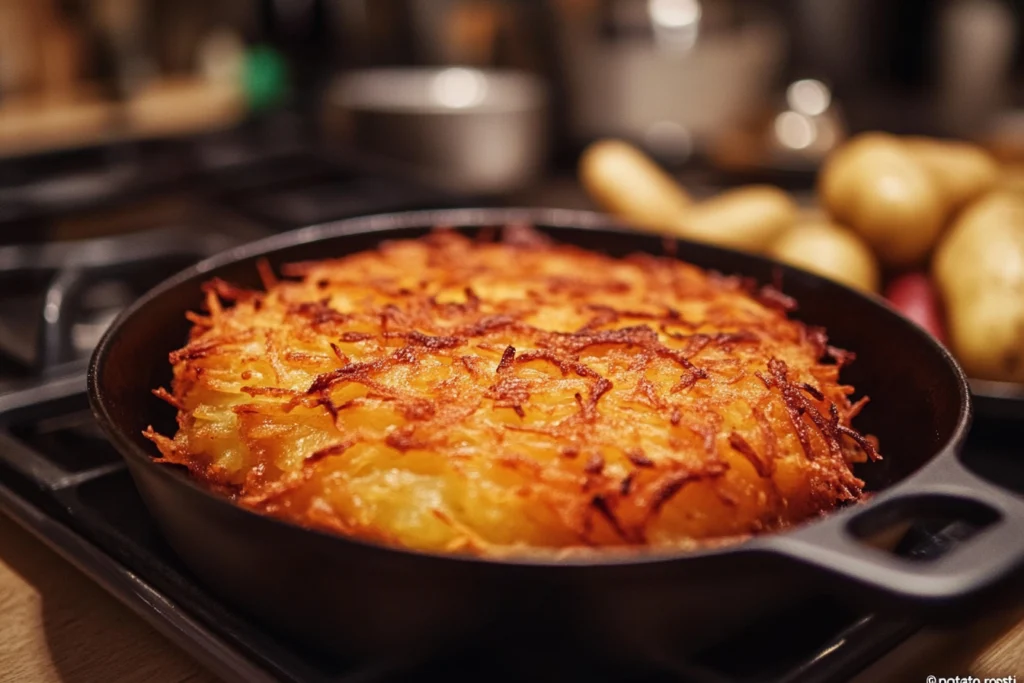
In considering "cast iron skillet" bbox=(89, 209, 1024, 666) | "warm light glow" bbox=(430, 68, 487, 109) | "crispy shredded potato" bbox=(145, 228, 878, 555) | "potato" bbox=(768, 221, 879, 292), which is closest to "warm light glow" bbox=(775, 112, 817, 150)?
"warm light glow" bbox=(430, 68, 487, 109)

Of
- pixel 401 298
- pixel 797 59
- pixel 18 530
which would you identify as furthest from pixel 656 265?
pixel 797 59

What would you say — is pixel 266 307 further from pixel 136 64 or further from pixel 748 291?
pixel 136 64

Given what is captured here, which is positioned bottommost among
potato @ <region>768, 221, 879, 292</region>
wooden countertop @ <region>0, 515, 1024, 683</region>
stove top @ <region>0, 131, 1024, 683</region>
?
wooden countertop @ <region>0, 515, 1024, 683</region>

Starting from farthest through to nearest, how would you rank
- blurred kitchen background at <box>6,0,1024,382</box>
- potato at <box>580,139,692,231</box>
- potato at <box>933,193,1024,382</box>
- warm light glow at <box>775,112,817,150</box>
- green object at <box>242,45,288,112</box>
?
1. green object at <box>242,45,288,112</box>
2. warm light glow at <box>775,112,817,150</box>
3. blurred kitchen background at <box>6,0,1024,382</box>
4. potato at <box>580,139,692,231</box>
5. potato at <box>933,193,1024,382</box>

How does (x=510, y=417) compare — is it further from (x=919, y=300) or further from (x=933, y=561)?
(x=919, y=300)

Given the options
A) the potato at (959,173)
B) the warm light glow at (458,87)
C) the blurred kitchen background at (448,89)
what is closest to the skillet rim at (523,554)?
the potato at (959,173)

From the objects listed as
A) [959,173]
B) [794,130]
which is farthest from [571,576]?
[794,130]

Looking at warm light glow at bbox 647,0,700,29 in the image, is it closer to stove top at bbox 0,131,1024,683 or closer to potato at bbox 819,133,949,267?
stove top at bbox 0,131,1024,683
